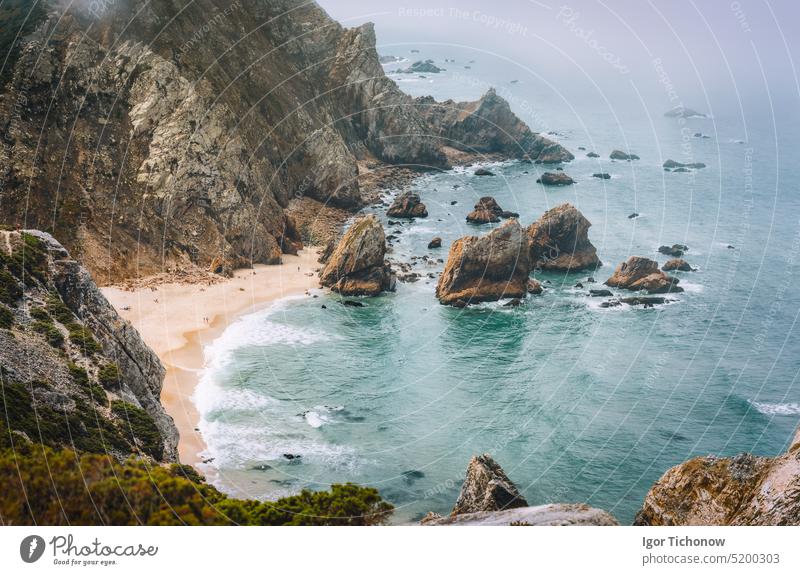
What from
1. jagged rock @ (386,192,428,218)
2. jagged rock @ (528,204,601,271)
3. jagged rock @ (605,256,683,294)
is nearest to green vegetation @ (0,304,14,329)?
jagged rock @ (528,204,601,271)

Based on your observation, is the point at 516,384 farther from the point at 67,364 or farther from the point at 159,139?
the point at 159,139

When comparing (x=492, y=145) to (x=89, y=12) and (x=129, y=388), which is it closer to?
(x=89, y=12)

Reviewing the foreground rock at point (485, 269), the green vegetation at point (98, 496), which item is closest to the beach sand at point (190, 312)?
the foreground rock at point (485, 269)

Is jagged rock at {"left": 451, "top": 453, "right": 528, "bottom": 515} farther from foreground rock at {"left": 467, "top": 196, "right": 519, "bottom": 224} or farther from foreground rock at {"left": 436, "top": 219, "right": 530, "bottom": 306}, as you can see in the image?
foreground rock at {"left": 467, "top": 196, "right": 519, "bottom": 224}

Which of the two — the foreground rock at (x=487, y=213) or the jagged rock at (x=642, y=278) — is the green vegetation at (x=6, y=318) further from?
the foreground rock at (x=487, y=213)

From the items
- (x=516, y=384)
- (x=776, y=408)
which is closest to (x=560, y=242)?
(x=516, y=384)

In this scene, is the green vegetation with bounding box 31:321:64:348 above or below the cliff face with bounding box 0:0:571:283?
below

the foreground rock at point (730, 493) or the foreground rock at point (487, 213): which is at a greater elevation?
the foreground rock at point (487, 213)
